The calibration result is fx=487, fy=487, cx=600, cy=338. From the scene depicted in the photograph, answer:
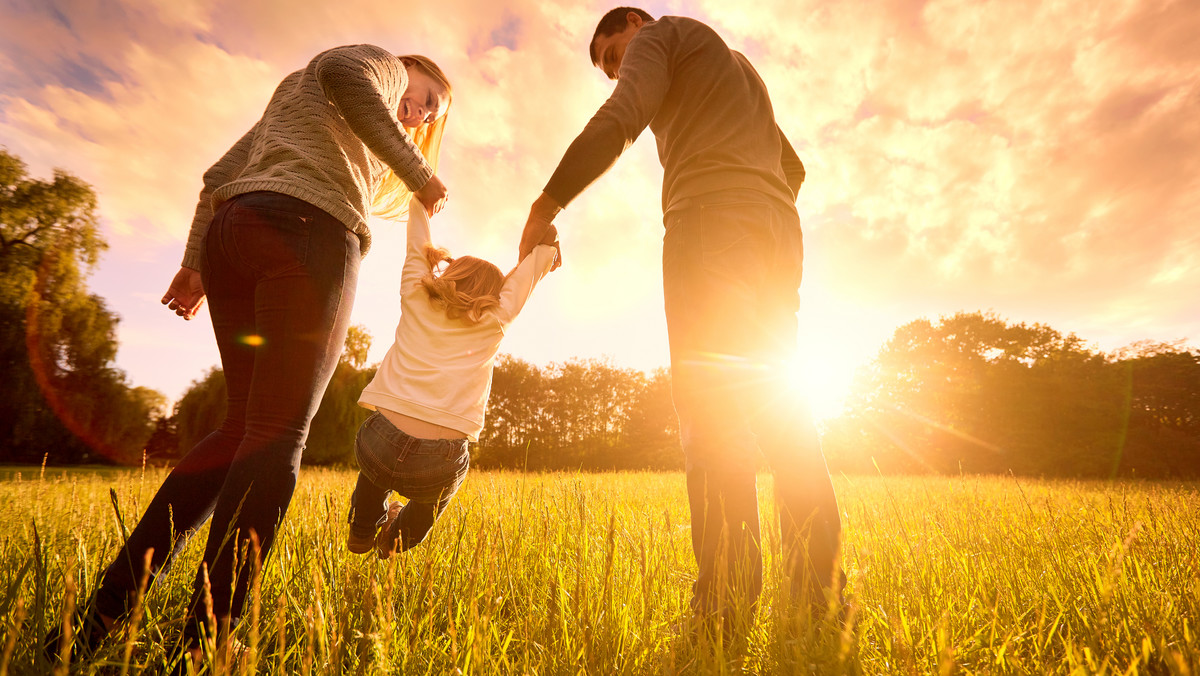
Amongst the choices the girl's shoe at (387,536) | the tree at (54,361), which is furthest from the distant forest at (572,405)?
the girl's shoe at (387,536)

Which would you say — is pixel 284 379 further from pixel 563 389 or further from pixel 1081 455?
pixel 1081 455

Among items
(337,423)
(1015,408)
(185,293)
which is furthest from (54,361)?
(1015,408)

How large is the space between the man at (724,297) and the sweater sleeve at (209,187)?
1.26 meters

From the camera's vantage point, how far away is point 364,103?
5.88 feet

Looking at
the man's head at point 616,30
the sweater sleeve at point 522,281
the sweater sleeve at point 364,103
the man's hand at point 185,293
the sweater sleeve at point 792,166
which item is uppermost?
the man's head at point 616,30

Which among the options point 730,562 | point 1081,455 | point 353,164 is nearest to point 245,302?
point 353,164

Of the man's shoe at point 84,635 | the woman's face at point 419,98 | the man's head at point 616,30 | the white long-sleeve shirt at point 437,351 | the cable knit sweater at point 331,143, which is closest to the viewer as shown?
the man's shoe at point 84,635

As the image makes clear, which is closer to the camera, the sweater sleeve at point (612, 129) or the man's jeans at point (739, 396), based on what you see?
the man's jeans at point (739, 396)

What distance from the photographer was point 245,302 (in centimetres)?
176

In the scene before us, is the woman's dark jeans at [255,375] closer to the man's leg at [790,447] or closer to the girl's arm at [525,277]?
the girl's arm at [525,277]

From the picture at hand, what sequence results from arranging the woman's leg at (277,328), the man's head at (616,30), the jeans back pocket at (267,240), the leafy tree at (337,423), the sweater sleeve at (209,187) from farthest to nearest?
the leafy tree at (337,423) → the man's head at (616,30) → the sweater sleeve at (209,187) → the jeans back pocket at (267,240) → the woman's leg at (277,328)

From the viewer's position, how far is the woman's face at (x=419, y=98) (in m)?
2.43

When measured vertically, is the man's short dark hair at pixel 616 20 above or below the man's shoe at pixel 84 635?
above

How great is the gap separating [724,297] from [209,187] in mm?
2159
